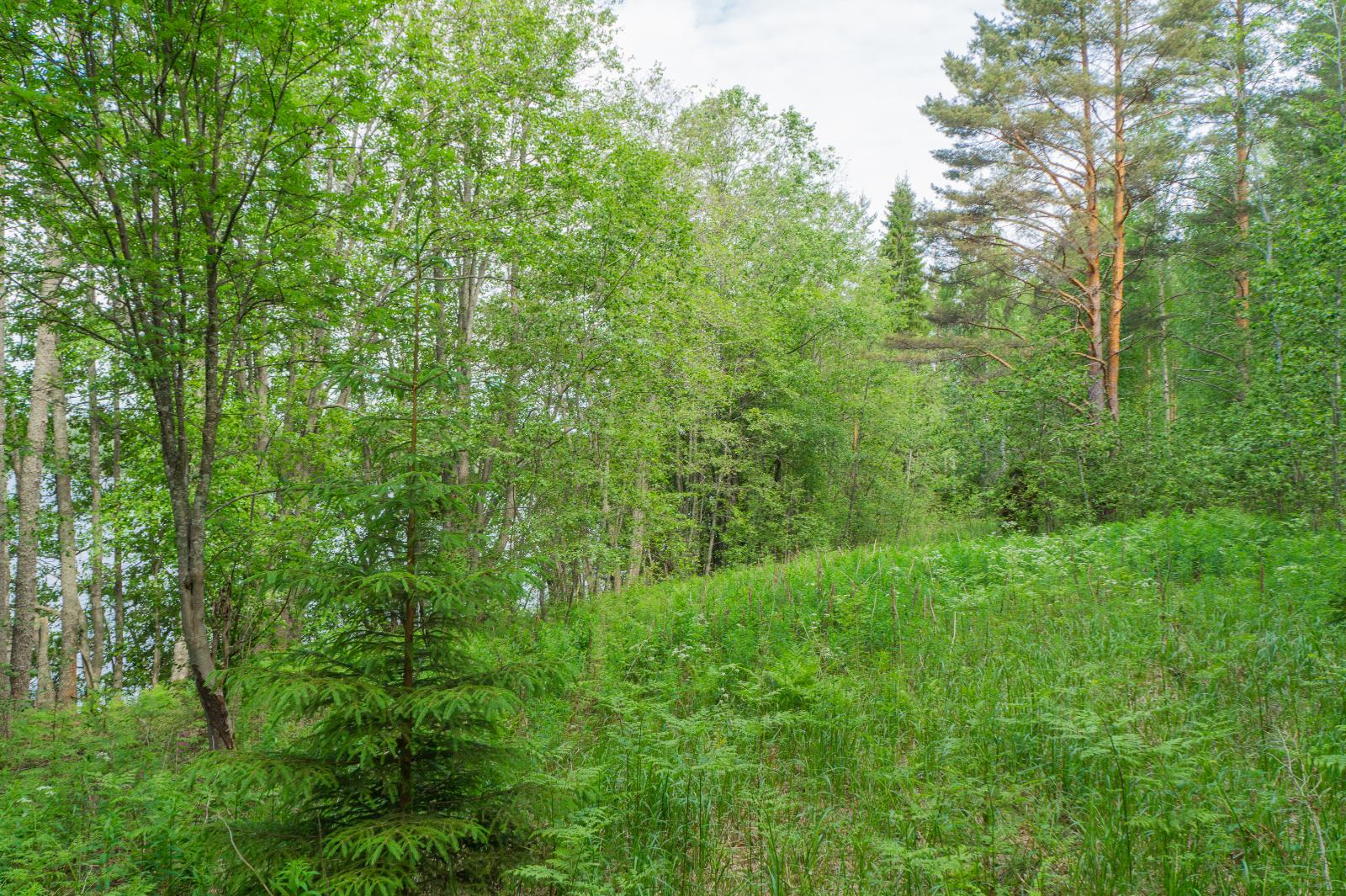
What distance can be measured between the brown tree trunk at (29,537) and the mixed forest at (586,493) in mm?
156

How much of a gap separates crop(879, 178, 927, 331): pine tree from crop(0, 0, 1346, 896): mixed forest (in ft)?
17.3

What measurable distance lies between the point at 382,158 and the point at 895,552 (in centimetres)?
899

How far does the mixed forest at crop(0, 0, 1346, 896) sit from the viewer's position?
320cm

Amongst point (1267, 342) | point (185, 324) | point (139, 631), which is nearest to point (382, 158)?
point (185, 324)

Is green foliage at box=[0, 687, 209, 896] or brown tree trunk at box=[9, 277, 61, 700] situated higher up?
brown tree trunk at box=[9, 277, 61, 700]

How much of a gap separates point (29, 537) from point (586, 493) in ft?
25.6

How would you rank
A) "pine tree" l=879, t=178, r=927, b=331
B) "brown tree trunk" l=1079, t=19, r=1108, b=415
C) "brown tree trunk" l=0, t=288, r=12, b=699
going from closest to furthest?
"brown tree trunk" l=0, t=288, r=12, b=699
"brown tree trunk" l=1079, t=19, r=1108, b=415
"pine tree" l=879, t=178, r=927, b=331

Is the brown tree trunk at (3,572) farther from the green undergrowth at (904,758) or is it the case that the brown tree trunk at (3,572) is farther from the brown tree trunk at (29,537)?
the green undergrowth at (904,758)

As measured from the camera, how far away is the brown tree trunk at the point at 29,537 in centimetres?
852

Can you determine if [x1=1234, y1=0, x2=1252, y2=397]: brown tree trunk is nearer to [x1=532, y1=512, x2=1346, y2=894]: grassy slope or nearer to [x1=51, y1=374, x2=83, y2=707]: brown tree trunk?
[x1=532, y1=512, x2=1346, y2=894]: grassy slope

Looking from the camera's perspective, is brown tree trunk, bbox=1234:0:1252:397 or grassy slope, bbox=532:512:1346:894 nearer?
grassy slope, bbox=532:512:1346:894

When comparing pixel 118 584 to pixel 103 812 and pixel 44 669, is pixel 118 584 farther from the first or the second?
pixel 103 812

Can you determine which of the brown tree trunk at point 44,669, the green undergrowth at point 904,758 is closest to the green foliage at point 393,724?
the green undergrowth at point 904,758

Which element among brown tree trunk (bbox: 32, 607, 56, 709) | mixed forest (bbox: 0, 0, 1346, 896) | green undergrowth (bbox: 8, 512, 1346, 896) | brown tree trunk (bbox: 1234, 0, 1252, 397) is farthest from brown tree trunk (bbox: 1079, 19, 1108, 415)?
brown tree trunk (bbox: 32, 607, 56, 709)
